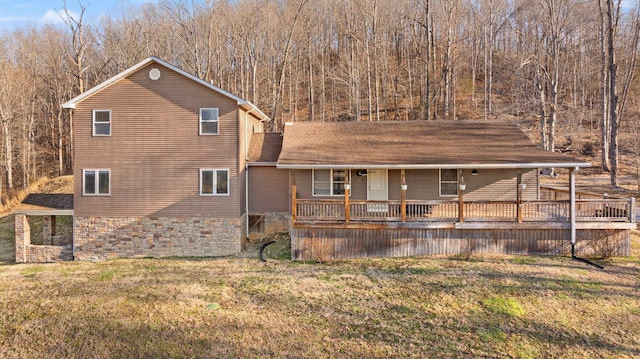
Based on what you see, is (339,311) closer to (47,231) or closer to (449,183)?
(449,183)

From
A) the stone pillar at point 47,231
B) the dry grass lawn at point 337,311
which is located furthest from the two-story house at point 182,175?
the dry grass lawn at point 337,311

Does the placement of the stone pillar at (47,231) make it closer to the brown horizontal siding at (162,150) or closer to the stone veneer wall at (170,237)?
the brown horizontal siding at (162,150)

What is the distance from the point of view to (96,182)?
46.2 ft

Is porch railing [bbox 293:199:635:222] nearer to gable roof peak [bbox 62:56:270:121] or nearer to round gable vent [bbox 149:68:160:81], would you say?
gable roof peak [bbox 62:56:270:121]

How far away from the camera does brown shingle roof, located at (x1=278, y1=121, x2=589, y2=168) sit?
39.6ft

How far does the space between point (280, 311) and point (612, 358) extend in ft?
22.6

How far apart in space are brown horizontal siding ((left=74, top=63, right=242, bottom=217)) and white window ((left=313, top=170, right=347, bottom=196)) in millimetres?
3108

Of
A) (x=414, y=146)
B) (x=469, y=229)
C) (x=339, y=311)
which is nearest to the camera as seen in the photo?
(x=339, y=311)

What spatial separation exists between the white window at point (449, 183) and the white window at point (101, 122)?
43.1ft

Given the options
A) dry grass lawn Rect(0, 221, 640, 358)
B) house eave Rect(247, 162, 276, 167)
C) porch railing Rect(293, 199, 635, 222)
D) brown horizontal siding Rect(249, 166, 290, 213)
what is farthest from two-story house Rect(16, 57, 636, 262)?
dry grass lawn Rect(0, 221, 640, 358)

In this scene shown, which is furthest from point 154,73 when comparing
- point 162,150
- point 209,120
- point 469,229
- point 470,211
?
point 470,211

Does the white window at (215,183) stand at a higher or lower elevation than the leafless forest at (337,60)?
lower

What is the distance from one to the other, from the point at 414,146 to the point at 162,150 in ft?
32.0

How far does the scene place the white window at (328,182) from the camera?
46.6 feet
